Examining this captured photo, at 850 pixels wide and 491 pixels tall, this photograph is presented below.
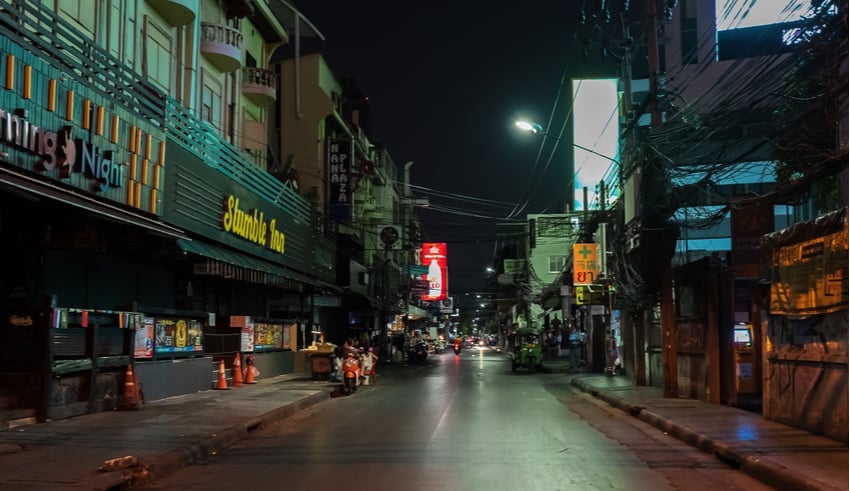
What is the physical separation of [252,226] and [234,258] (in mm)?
2904

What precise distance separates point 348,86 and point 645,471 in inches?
1712

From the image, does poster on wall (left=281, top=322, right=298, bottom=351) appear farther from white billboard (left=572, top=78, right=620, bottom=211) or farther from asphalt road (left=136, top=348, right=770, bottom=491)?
white billboard (left=572, top=78, right=620, bottom=211)

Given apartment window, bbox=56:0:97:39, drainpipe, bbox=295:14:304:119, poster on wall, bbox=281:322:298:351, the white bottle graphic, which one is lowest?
poster on wall, bbox=281:322:298:351

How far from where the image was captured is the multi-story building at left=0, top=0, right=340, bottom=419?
1230 centimetres

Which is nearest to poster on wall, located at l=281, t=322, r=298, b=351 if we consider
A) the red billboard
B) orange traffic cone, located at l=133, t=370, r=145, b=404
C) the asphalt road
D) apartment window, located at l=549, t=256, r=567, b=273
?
the asphalt road

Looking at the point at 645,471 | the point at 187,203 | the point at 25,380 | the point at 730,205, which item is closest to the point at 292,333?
the point at 187,203

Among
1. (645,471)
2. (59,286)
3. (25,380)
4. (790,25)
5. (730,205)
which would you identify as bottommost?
(645,471)

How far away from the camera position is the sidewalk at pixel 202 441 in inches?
327

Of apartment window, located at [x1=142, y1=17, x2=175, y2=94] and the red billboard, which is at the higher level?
apartment window, located at [x1=142, y1=17, x2=175, y2=94]

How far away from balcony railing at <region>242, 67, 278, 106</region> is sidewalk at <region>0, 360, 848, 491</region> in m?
13.9

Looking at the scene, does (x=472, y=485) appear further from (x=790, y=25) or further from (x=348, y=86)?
(x=348, y=86)

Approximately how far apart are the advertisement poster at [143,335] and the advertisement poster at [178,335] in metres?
0.51

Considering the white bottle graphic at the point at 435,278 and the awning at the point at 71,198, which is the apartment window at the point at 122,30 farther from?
the white bottle graphic at the point at 435,278

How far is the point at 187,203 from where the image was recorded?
18.0 metres
